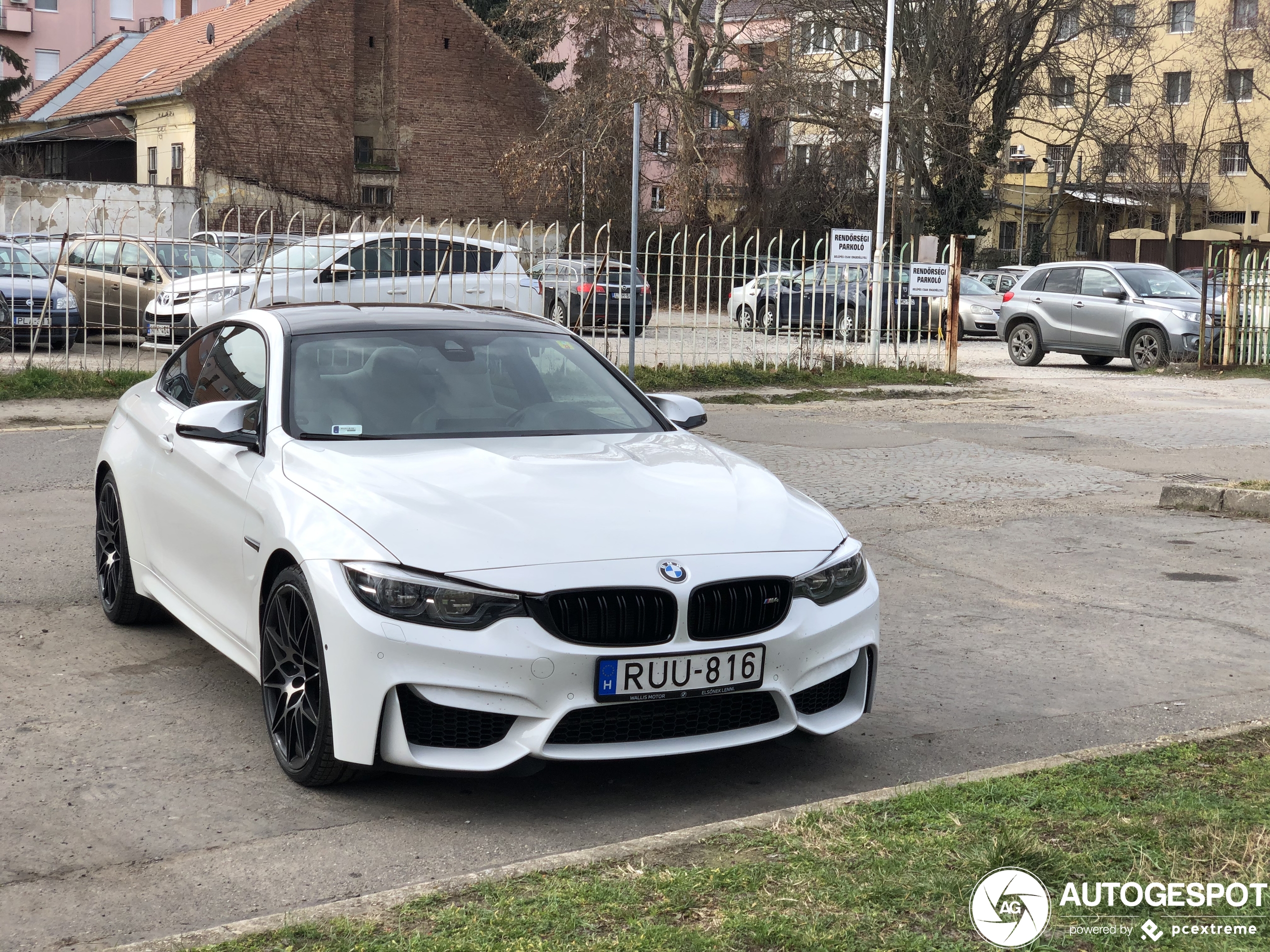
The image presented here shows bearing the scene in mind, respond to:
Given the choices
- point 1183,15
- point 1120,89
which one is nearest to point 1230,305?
point 1120,89

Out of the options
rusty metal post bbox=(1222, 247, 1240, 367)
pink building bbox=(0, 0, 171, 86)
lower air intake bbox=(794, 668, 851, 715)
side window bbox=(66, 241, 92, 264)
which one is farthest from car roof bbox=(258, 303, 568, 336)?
pink building bbox=(0, 0, 171, 86)

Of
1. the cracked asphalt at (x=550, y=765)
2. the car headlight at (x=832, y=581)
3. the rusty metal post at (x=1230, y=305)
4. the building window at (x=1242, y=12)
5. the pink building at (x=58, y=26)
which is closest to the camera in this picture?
the cracked asphalt at (x=550, y=765)

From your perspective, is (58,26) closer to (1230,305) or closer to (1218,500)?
(1230,305)

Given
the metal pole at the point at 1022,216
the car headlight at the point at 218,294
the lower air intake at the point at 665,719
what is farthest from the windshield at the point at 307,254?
the metal pole at the point at 1022,216

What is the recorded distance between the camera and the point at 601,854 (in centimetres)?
377

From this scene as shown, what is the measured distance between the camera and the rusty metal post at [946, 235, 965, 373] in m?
20.7

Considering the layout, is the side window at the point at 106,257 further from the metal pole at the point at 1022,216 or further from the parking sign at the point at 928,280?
the metal pole at the point at 1022,216

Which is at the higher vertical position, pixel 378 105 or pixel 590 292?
pixel 378 105

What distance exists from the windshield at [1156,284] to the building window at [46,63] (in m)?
62.0

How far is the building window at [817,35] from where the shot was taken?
1548 inches

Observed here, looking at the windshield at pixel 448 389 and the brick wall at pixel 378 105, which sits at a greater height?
the brick wall at pixel 378 105

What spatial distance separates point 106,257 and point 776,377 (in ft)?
29.8

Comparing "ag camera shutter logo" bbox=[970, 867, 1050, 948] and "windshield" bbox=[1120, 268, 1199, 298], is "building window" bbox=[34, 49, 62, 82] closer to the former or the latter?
"windshield" bbox=[1120, 268, 1199, 298]

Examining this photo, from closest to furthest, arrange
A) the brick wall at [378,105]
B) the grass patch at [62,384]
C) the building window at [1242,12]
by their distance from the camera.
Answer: the grass patch at [62,384] → the brick wall at [378,105] → the building window at [1242,12]
